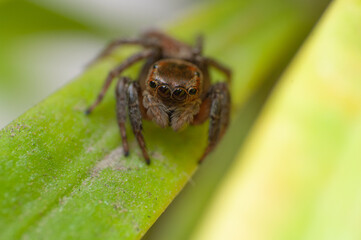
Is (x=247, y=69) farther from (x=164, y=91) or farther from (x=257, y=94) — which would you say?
(x=164, y=91)

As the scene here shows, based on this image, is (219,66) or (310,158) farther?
(219,66)

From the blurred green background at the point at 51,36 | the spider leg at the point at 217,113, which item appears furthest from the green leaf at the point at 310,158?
the blurred green background at the point at 51,36

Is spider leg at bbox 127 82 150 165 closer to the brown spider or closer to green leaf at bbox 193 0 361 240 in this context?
the brown spider

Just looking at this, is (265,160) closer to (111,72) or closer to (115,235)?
(115,235)

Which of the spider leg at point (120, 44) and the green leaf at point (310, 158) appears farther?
the spider leg at point (120, 44)

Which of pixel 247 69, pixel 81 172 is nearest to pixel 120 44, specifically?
pixel 247 69

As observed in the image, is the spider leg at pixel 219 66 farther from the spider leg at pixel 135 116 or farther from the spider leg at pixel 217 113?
the spider leg at pixel 135 116

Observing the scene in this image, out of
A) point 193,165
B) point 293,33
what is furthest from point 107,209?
point 293,33
